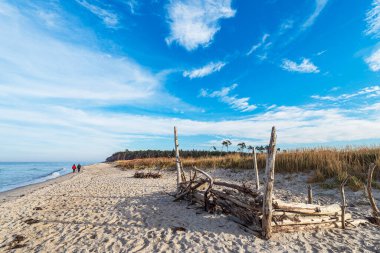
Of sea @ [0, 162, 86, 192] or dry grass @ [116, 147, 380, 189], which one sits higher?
dry grass @ [116, 147, 380, 189]

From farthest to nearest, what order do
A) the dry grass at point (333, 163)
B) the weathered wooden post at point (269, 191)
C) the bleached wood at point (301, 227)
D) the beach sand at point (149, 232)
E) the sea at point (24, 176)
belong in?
the sea at point (24, 176), the dry grass at point (333, 163), the bleached wood at point (301, 227), the weathered wooden post at point (269, 191), the beach sand at point (149, 232)

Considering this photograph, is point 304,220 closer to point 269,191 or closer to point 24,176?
point 269,191

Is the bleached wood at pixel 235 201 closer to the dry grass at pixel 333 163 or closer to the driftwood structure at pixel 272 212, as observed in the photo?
the driftwood structure at pixel 272 212

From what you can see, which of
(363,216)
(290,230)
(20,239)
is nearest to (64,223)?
(20,239)

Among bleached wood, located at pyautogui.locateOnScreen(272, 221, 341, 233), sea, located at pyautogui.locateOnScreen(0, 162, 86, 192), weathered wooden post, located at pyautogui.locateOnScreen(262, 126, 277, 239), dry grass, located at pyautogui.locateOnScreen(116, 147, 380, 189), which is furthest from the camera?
sea, located at pyautogui.locateOnScreen(0, 162, 86, 192)

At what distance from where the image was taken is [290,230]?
7176mm

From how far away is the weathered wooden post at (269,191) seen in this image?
654 cm

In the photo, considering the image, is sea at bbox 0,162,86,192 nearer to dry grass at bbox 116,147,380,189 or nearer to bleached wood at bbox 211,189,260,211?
bleached wood at bbox 211,189,260,211

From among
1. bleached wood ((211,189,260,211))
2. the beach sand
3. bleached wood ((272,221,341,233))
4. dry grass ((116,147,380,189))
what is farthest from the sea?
bleached wood ((272,221,341,233))

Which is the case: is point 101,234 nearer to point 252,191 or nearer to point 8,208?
point 252,191

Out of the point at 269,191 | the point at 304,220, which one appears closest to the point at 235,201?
the point at 269,191

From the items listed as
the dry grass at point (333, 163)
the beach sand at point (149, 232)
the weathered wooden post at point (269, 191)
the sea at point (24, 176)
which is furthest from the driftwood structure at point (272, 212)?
the sea at point (24, 176)

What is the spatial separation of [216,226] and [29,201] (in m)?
10.2

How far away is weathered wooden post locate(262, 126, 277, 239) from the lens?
654cm
